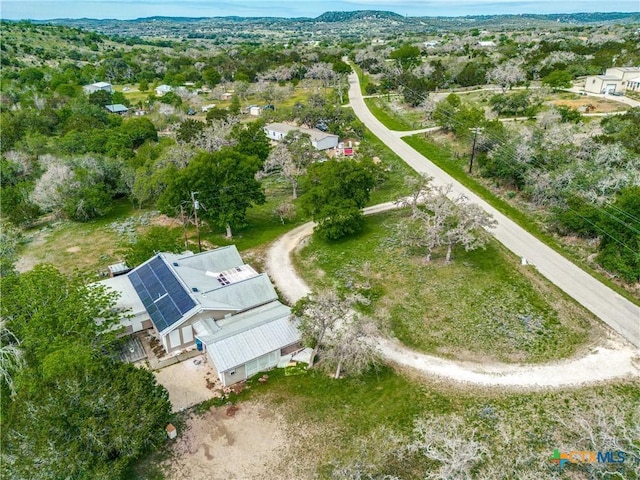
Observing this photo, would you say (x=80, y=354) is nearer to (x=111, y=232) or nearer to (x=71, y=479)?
(x=71, y=479)

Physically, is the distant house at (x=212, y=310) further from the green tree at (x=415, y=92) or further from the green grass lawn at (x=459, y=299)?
the green tree at (x=415, y=92)

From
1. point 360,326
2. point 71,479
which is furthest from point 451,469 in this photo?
point 71,479

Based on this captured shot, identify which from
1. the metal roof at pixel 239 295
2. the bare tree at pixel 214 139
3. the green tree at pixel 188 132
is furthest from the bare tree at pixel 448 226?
the green tree at pixel 188 132

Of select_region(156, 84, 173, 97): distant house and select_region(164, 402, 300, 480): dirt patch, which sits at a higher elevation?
select_region(156, 84, 173, 97): distant house

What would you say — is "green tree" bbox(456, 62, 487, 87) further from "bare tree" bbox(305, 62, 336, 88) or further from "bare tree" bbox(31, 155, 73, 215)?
"bare tree" bbox(31, 155, 73, 215)

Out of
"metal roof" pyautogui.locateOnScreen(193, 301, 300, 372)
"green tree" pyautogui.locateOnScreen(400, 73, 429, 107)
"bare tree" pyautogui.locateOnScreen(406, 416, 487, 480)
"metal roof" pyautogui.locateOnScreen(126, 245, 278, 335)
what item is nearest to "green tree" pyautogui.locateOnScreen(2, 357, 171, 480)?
"metal roof" pyautogui.locateOnScreen(193, 301, 300, 372)

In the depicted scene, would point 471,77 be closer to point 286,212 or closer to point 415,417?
point 286,212
